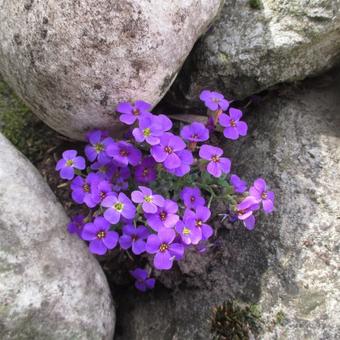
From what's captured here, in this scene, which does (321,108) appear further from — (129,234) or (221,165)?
(129,234)

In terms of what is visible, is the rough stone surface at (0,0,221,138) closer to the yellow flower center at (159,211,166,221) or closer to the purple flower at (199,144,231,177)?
the purple flower at (199,144,231,177)

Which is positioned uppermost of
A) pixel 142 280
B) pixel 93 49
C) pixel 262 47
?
pixel 93 49

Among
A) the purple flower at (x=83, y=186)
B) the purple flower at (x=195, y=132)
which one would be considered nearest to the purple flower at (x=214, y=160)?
the purple flower at (x=195, y=132)

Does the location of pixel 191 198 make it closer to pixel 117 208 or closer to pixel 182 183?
pixel 182 183

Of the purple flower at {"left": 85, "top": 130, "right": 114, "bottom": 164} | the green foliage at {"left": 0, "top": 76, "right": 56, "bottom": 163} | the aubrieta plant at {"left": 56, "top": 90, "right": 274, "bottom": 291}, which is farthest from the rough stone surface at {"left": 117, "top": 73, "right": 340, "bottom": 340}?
the green foliage at {"left": 0, "top": 76, "right": 56, "bottom": 163}

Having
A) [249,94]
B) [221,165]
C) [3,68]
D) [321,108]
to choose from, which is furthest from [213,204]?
[3,68]

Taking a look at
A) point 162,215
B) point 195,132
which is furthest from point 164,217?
point 195,132

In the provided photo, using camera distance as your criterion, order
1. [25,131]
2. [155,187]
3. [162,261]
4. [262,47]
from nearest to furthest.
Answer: [162,261] < [155,187] < [262,47] < [25,131]

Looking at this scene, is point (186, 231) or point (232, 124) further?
point (232, 124)
